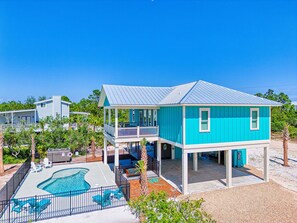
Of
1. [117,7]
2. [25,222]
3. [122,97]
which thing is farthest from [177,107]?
[117,7]

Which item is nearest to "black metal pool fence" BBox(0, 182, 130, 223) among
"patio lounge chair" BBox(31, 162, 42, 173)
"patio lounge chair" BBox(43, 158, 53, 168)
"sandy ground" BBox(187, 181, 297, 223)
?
"sandy ground" BBox(187, 181, 297, 223)

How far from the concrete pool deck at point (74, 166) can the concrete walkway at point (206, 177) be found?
15.4 feet

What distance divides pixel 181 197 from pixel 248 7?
1594cm

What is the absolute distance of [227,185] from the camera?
43.8 feet

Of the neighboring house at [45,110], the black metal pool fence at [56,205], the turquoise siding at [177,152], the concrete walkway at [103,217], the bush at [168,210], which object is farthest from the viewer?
the neighboring house at [45,110]

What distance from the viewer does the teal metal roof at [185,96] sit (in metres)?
13.0

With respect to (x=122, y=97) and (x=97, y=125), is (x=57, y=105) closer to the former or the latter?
(x=97, y=125)

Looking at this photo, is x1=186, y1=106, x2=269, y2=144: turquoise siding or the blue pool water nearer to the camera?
x1=186, y1=106, x2=269, y2=144: turquoise siding

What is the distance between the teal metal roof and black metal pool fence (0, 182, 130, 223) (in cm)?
631

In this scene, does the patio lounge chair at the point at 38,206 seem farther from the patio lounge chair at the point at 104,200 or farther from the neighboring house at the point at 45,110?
the neighboring house at the point at 45,110

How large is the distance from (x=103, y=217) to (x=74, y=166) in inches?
422

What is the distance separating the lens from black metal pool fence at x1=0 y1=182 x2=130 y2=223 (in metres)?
9.81

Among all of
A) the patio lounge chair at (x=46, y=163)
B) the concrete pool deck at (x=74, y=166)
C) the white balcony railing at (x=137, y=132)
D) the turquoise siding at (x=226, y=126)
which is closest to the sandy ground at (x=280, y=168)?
the turquoise siding at (x=226, y=126)

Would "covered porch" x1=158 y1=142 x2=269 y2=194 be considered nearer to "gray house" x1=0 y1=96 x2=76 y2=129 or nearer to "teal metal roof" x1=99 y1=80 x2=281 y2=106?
"teal metal roof" x1=99 y1=80 x2=281 y2=106
